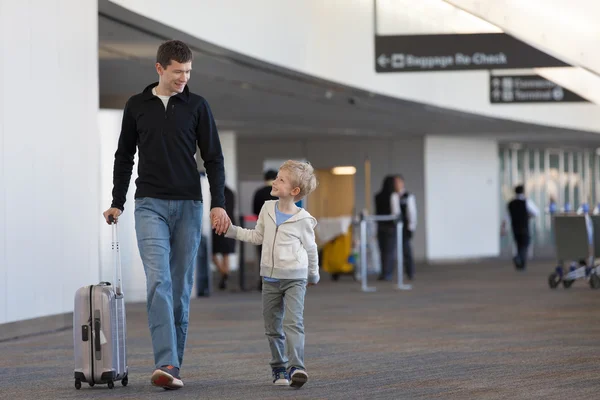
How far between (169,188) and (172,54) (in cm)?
72

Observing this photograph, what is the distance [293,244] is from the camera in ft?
21.7

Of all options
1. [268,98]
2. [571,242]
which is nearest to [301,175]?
[571,242]

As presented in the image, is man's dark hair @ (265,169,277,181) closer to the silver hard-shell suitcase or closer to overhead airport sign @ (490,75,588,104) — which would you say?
overhead airport sign @ (490,75,588,104)

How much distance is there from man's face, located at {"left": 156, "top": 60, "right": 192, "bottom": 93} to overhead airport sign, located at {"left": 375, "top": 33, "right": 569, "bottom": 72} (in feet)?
27.8

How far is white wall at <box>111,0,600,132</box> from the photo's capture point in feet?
45.4

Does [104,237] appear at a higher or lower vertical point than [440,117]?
lower

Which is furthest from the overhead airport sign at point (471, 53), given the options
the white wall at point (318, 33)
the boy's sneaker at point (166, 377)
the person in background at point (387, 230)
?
the boy's sneaker at point (166, 377)

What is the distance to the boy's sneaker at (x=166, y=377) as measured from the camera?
250 inches

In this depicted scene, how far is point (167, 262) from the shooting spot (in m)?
6.43

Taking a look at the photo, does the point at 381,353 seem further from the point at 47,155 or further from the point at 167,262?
the point at 47,155

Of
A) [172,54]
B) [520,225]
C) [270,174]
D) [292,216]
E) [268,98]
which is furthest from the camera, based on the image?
[520,225]

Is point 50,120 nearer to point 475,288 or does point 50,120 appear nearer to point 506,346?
point 506,346

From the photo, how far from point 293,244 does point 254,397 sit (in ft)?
2.96

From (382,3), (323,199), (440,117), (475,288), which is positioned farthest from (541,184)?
(382,3)
